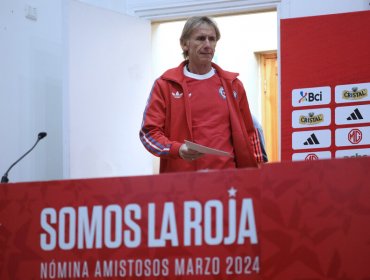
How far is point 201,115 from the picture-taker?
3.07m

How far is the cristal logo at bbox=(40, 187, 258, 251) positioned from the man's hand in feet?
1.77

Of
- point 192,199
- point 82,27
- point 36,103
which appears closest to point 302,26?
point 82,27

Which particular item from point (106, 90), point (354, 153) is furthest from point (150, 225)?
point (106, 90)

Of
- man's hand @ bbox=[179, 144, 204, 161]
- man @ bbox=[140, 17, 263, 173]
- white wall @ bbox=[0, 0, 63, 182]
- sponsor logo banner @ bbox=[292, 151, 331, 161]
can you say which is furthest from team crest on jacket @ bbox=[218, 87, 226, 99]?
white wall @ bbox=[0, 0, 63, 182]

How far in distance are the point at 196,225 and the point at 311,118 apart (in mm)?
2463

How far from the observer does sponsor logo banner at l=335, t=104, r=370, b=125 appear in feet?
14.4

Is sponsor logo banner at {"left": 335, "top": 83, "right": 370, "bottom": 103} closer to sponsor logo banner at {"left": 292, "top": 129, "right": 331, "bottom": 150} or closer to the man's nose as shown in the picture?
sponsor logo banner at {"left": 292, "top": 129, "right": 331, "bottom": 150}

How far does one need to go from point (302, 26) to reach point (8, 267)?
278cm

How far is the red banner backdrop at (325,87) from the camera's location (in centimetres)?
441

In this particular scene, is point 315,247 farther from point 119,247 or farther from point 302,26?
point 302,26

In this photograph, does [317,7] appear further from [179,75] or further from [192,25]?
[179,75]

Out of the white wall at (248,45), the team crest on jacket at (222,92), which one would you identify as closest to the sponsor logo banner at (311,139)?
the team crest on jacket at (222,92)

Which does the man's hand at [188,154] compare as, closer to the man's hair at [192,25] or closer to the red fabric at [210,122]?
the red fabric at [210,122]

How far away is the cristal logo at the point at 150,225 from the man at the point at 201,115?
0.68 meters
